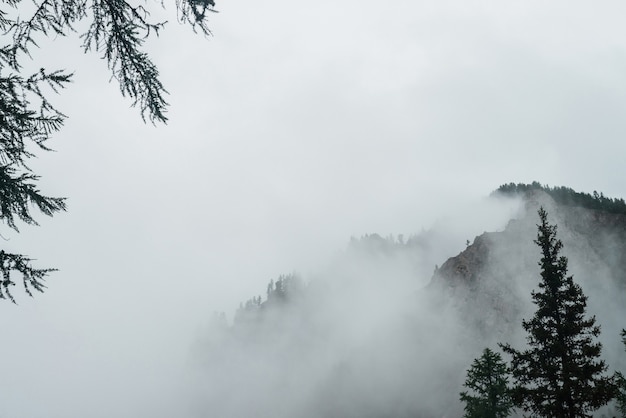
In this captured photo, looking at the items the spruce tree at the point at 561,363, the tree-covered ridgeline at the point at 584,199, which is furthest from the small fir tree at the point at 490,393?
the tree-covered ridgeline at the point at 584,199

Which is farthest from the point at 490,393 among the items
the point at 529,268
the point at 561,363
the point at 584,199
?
the point at 584,199

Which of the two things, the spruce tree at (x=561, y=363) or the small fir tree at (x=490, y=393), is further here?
the small fir tree at (x=490, y=393)

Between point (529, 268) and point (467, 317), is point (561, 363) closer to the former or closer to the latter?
point (529, 268)

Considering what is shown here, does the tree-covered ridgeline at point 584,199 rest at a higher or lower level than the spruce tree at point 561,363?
higher

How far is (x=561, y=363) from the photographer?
13.4m

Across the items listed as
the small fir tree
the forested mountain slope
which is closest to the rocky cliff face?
the forested mountain slope

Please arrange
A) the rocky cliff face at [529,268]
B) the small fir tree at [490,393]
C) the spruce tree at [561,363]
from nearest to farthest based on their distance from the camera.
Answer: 1. the spruce tree at [561,363]
2. the small fir tree at [490,393]
3. the rocky cliff face at [529,268]

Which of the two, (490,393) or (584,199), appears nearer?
(490,393)

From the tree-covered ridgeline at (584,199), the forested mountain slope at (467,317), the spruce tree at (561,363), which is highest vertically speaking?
the tree-covered ridgeline at (584,199)

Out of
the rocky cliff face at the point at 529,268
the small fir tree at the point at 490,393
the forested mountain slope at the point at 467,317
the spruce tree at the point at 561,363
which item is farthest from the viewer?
the forested mountain slope at the point at 467,317

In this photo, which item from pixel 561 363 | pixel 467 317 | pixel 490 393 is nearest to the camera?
pixel 561 363

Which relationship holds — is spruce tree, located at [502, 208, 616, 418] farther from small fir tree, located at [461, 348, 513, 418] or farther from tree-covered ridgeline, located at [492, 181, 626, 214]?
tree-covered ridgeline, located at [492, 181, 626, 214]

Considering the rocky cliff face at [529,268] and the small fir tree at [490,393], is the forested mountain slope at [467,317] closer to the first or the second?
the rocky cliff face at [529,268]

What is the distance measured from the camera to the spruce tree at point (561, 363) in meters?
12.7
